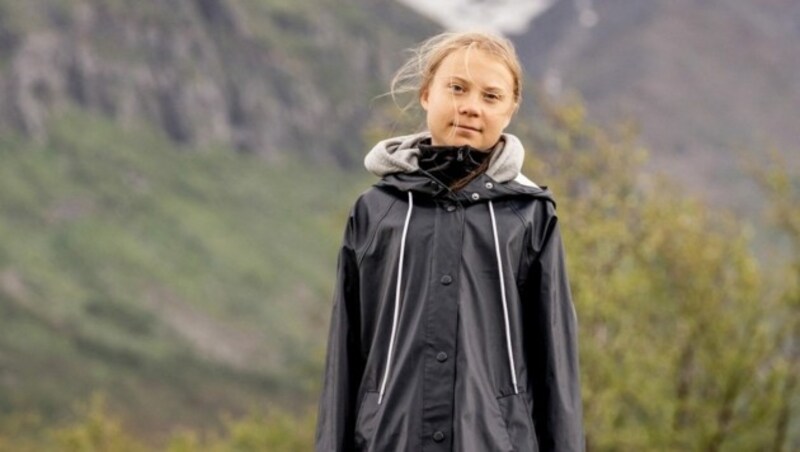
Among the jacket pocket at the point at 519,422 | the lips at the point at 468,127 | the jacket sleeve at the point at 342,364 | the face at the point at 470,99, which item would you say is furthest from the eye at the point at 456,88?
the jacket pocket at the point at 519,422

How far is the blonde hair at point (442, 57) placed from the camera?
5.33 m

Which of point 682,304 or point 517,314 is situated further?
point 682,304

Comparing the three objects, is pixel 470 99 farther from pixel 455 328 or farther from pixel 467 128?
pixel 455 328

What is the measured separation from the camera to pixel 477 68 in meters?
5.26

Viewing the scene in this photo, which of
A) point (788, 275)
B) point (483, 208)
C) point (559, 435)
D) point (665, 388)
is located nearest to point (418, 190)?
point (483, 208)

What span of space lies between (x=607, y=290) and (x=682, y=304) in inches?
158

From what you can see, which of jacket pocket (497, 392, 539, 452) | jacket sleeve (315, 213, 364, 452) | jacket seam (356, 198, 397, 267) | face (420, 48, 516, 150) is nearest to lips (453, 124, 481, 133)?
face (420, 48, 516, 150)

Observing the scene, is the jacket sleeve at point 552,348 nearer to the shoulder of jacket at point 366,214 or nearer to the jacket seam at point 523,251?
the jacket seam at point 523,251

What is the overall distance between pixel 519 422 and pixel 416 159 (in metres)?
1.06

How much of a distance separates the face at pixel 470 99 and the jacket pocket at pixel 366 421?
3.27ft

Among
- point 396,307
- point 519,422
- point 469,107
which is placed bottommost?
point 519,422

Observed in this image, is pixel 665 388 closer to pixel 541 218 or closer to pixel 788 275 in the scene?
pixel 788 275

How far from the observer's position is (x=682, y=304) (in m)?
29.4

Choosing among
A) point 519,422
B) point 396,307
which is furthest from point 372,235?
point 519,422
